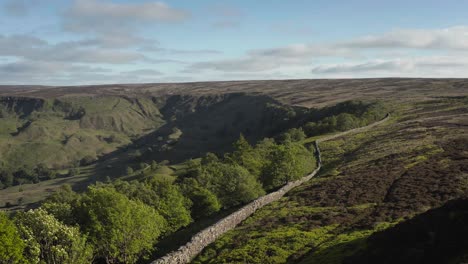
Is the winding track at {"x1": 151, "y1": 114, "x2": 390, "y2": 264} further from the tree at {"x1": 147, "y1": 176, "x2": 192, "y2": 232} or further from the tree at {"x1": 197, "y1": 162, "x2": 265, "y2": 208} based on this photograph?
the tree at {"x1": 147, "y1": 176, "x2": 192, "y2": 232}

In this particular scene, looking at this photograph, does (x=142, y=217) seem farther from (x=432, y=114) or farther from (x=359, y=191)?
(x=432, y=114)

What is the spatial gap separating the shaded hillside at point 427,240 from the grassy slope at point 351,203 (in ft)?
12.0

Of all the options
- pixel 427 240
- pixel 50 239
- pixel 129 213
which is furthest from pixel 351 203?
pixel 50 239

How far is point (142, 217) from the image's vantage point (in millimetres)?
44719

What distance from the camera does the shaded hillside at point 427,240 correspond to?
870 inches

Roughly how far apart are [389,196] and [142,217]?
28520 mm

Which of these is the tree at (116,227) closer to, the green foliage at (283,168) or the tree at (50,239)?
the tree at (50,239)

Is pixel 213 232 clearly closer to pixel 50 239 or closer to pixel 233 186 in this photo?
pixel 50 239

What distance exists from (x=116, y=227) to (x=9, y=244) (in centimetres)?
1109

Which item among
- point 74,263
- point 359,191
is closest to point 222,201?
point 359,191

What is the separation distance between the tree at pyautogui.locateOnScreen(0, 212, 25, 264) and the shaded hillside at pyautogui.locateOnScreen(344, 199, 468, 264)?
84.7ft

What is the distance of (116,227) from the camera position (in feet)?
140

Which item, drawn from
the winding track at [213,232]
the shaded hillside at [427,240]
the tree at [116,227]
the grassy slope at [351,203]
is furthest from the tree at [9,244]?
the shaded hillside at [427,240]

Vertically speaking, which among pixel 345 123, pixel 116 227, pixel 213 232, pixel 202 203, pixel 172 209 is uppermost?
pixel 345 123
